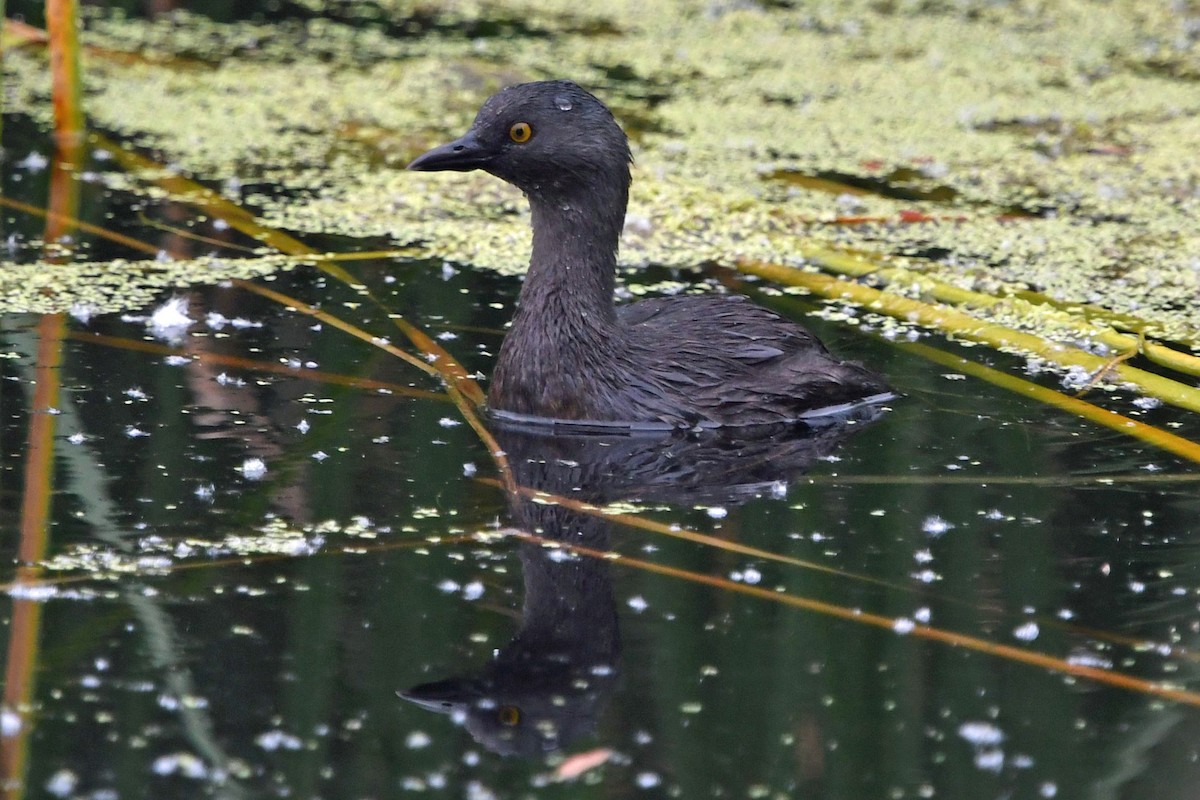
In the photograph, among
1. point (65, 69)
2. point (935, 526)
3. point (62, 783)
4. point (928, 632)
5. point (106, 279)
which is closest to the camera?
point (62, 783)

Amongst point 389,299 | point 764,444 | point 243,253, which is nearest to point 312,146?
point 243,253

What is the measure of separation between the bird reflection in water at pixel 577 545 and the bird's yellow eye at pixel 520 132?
100 cm

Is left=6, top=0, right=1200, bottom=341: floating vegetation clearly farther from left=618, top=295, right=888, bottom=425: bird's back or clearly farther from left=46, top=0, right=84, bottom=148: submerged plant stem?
left=618, top=295, right=888, bottom=425: bird's back

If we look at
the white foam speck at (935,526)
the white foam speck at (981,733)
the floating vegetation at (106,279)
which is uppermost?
the white foam speck at (935,526)

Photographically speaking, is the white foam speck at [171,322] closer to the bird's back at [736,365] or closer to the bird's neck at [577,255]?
the bird's neck at [577,255]

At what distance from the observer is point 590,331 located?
609 centimetres

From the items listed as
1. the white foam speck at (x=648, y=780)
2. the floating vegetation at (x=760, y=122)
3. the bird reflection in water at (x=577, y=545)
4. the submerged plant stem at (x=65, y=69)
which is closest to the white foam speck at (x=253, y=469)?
the bird reflection in water at (x=577, y=545)

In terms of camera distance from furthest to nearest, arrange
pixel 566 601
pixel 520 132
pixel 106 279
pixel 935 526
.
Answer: pixel 106 279 < pixel 520 132 < pixel 935 526 < pixel 566 601

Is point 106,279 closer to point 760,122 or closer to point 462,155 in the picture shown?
point 462,155

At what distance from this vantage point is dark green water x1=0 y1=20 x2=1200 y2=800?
3.84 metres

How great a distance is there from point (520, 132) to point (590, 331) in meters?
0.73

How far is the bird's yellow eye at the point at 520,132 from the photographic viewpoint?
6.06 m

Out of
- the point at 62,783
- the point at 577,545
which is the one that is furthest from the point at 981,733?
the point at 62,783

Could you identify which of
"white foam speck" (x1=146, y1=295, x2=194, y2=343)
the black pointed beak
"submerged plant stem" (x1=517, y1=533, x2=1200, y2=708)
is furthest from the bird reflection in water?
"white foam speck" (x1=146, y1=295, x2=194, y2=343)
